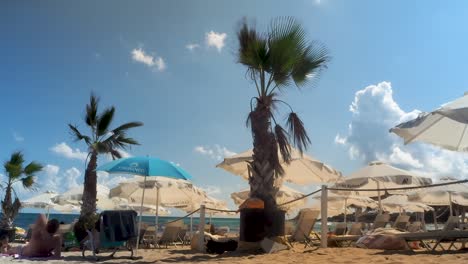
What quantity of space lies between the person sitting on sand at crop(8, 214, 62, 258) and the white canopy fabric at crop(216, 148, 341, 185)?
4.59 meters

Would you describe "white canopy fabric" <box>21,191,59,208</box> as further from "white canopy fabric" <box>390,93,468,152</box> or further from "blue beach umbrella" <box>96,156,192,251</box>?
"white canopy fabric" <box>390,93,468,152</box>

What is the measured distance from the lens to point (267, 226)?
8938 millimetres

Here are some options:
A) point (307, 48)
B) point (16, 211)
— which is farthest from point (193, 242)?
point (16, 211)

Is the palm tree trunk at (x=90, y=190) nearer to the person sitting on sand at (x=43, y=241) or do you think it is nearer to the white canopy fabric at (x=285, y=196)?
the person sitting on sand at (x=43, y=241)

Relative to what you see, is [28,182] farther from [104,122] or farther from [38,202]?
[104,122]

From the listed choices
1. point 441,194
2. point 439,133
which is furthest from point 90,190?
point 441,194

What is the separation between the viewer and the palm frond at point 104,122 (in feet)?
44.9

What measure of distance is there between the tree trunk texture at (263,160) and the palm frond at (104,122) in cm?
595

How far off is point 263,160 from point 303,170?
3415 mm

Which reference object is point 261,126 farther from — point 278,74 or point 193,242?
point 193,242

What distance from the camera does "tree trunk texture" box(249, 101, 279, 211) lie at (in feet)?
30.3

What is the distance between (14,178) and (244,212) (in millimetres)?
13274

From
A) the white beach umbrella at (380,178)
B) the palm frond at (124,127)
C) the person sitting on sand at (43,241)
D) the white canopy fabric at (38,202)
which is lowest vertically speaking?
the person sitting on sand at (43,241)

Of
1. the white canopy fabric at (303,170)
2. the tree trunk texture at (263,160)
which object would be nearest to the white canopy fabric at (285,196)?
the white canopy fabric at (303,170)
